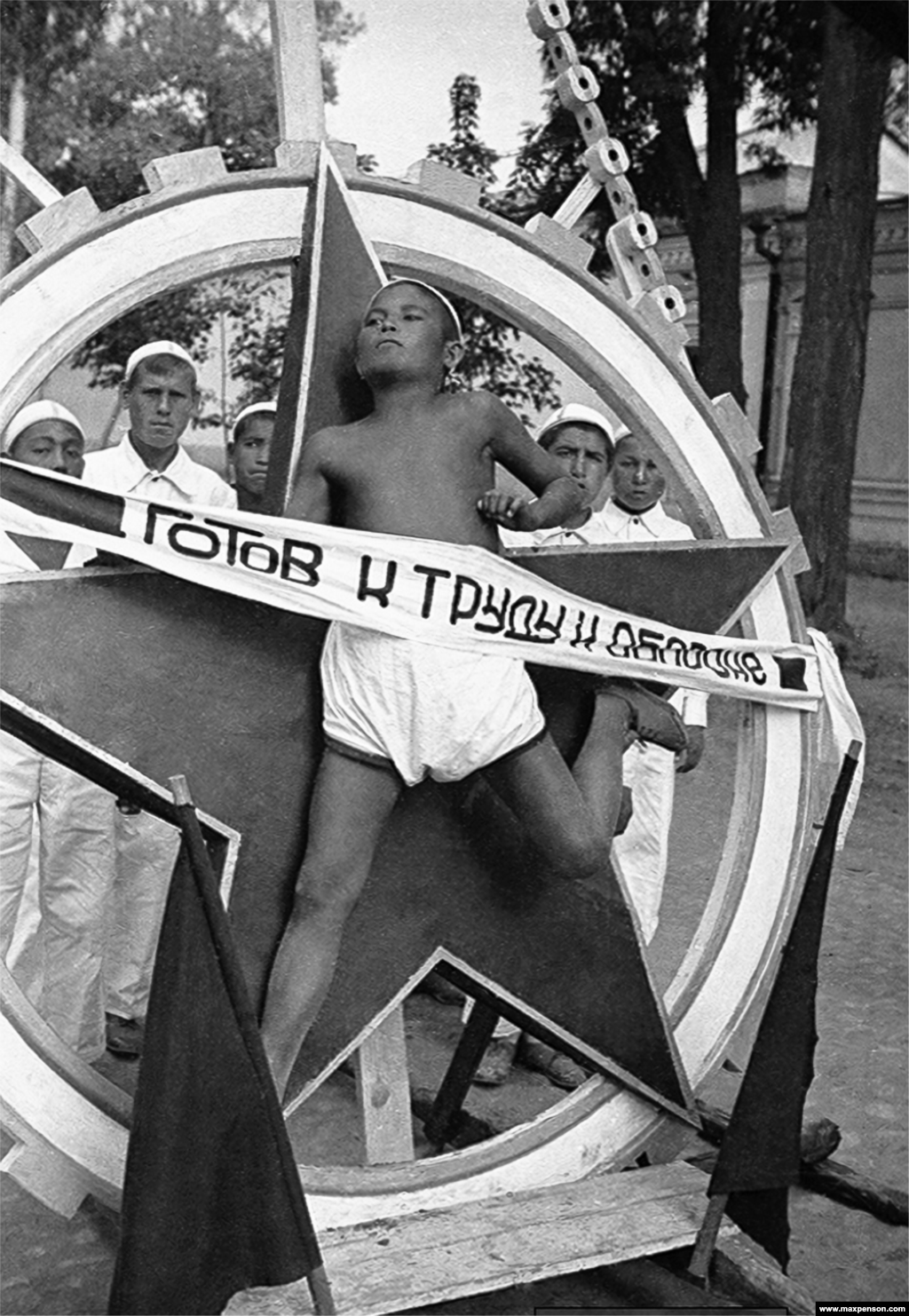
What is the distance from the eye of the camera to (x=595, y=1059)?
117 inches

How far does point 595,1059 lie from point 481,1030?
1.48 feet

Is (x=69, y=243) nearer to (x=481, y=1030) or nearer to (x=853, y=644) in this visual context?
(x=481, y=1030)

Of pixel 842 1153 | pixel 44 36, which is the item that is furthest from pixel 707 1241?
pixel 44 36

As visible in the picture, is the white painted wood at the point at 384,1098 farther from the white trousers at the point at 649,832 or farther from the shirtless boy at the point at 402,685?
the white trousers at the point at 649,832

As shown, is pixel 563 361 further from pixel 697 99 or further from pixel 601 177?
pixel 697 99

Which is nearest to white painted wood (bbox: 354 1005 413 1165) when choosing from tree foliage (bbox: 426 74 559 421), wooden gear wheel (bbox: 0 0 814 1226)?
wooden gear wheel (bbox: 0 0 814 1226)

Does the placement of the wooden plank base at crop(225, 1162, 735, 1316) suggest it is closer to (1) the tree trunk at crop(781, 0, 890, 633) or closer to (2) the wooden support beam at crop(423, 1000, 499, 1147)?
(2) the wooden support beam at crop(423, 1000, 499, 1147)

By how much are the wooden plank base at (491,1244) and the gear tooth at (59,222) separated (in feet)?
5.79

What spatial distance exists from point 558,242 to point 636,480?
155 cm

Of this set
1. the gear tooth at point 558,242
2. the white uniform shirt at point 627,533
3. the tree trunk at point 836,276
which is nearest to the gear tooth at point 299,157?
the gear tooth at point 558,242

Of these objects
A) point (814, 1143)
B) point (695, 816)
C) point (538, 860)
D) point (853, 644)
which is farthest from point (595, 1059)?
point (853, 644)

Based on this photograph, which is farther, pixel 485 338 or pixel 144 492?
pixel 485 338

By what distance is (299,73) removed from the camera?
2.75 m

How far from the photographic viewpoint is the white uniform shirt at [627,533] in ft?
13.5
